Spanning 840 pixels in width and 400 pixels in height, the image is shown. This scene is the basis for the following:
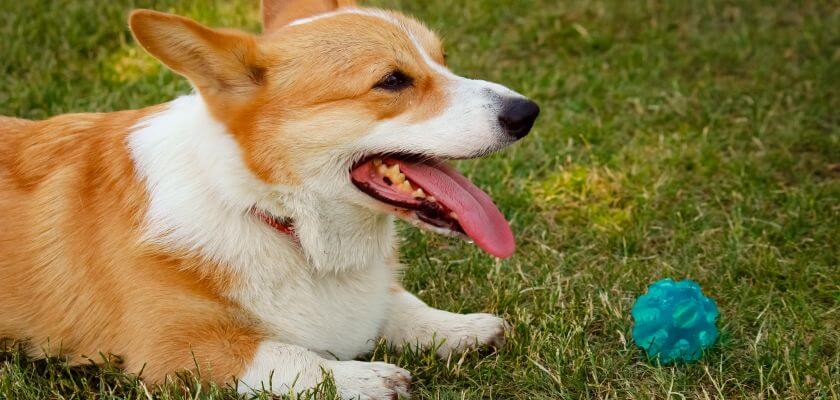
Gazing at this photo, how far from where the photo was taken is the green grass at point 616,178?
9.78ft

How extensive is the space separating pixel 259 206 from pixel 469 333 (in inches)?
32.8

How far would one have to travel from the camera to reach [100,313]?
295 cm

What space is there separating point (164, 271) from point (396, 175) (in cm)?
76

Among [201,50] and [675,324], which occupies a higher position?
[201,50]

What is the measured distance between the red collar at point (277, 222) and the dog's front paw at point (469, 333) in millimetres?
640

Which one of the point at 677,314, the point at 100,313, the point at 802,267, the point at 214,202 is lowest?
the point at 802,267

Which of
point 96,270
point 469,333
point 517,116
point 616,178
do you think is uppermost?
point 517,116

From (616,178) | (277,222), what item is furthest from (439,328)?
(616,178)

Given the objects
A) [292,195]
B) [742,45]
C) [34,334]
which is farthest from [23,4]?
[742,45]

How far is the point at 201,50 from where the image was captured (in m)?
2.72

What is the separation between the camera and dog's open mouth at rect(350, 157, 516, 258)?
2859 millimetres

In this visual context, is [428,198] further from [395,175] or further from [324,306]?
[324,306]

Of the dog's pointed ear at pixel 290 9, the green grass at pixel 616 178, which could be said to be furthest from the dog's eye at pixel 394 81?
the green grass at pixel 616 178

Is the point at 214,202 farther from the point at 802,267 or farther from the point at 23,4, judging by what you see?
the point at 23,4
